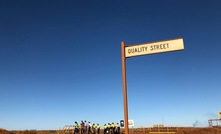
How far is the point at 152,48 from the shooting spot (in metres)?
6.32

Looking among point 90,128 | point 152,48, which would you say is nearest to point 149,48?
point 152,48

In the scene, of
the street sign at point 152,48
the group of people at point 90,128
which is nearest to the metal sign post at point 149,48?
the street sign at point 152,48

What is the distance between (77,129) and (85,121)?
1311 millimetres

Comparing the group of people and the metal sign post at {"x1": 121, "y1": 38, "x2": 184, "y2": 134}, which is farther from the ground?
the metal sign post at {"x1": 121, "y1": 38, "x2": 184, "y2": 134}

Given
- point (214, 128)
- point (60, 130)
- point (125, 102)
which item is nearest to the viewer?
point (125, 102)

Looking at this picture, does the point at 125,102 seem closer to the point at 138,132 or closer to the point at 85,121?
the point at 85,121

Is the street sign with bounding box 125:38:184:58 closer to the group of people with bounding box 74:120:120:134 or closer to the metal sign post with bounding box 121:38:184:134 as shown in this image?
the metal sign post with bounding box 121:38:184:134

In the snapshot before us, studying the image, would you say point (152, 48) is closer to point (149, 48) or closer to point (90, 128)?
point (149, 48)

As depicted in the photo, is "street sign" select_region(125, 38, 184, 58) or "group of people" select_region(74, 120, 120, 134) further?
"group of people" select_region(74, 120, 120, 134)

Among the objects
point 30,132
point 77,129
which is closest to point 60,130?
point 77,129

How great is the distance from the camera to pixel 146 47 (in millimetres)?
6348

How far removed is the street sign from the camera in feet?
20.2

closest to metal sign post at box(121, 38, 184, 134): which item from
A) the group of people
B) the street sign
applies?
the street sign

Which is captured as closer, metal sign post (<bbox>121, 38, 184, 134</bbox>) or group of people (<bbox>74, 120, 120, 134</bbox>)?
metal sign post (<bbox>121, 38, 184, 134</bbox>)
